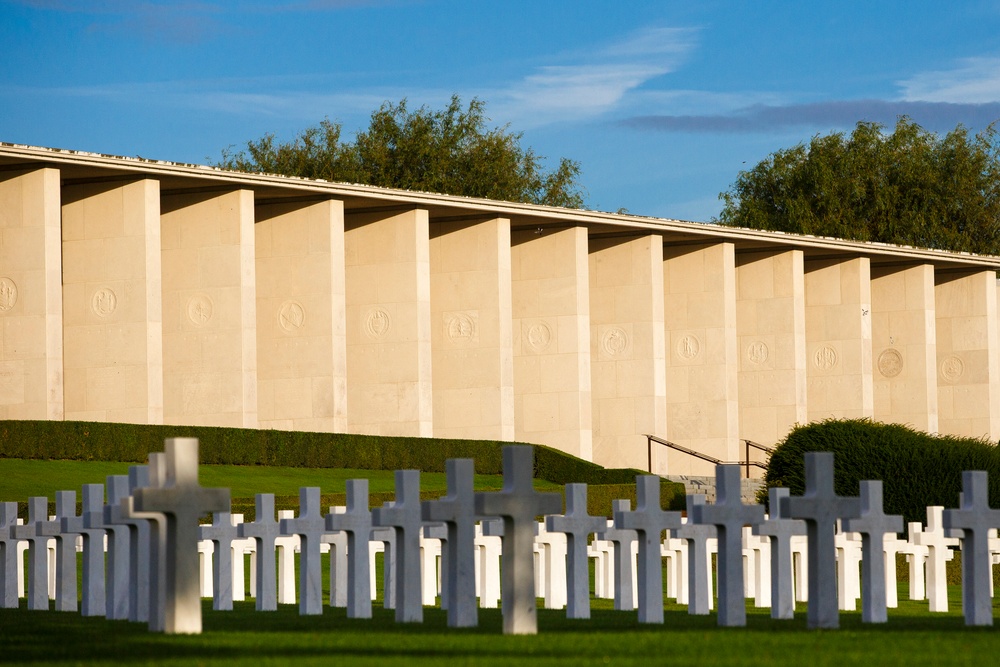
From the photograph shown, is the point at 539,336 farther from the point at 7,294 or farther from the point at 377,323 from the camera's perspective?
the point at 7,294

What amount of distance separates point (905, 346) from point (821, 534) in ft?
164

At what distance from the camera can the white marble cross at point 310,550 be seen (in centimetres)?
1202

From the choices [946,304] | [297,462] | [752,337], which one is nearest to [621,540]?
[297,462]


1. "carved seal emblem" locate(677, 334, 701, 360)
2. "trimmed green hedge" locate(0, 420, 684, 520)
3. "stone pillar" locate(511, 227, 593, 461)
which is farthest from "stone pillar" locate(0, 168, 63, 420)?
"carved seal emblem" locate(677, 334, 701, 360)

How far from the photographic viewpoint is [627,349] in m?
49.9

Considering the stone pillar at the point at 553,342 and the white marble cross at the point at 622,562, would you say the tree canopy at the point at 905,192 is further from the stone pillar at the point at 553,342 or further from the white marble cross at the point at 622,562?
the white marble cross at the point at 622,562

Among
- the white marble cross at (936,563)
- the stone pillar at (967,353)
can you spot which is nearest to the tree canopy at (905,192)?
the stone pillar at (967,353)

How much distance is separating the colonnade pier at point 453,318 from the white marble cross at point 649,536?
88.3 feet

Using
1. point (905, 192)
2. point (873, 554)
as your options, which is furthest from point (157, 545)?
point (905, 192)

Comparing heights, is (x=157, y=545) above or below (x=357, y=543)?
above

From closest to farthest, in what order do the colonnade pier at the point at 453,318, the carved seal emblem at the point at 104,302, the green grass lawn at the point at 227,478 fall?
the green grass lawn at the point at 227,478, the colonnade pier at the point at 453,318, the carved seal emblem at the point at 104,302

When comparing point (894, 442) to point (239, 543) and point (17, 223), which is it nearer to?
point (239, 543)

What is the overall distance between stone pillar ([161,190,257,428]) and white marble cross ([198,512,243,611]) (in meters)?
25.9

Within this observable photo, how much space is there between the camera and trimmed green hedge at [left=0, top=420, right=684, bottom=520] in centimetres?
3316
